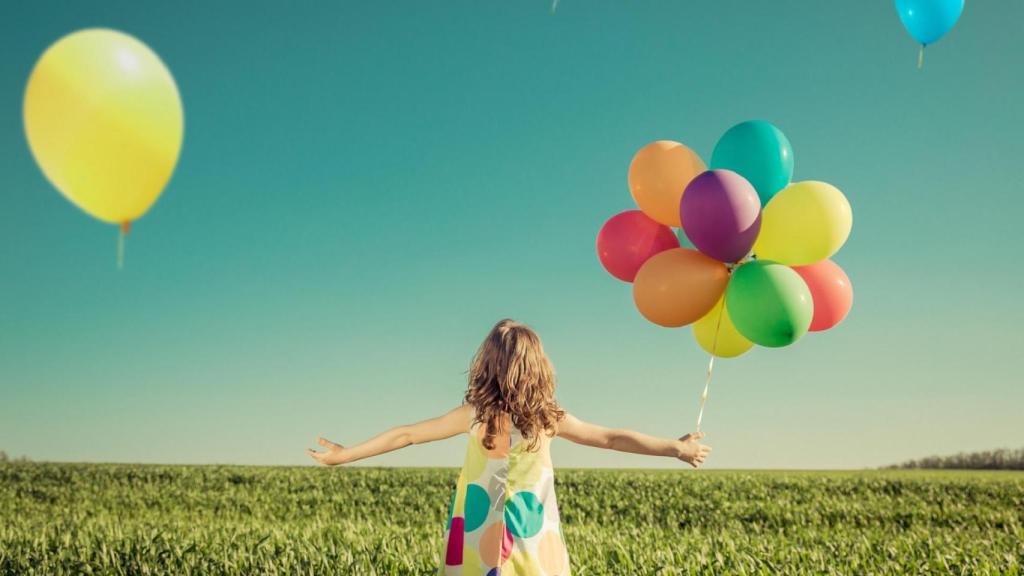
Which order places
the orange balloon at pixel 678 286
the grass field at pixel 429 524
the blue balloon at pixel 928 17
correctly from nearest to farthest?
the orange balloon at pixel 678 286
the blue balloon at pixel 928 17
the grass field at pixel 429 524

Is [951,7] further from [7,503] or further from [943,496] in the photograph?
[7,503]

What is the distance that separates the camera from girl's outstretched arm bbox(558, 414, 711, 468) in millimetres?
3957

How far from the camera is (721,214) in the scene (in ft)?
14.7

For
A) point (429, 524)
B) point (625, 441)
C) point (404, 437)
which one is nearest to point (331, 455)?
point (404, 437)

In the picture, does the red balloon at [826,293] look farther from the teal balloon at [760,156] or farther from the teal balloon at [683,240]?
the teal balloon at [683,240]

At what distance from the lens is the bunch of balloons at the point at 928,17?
19.9 feet

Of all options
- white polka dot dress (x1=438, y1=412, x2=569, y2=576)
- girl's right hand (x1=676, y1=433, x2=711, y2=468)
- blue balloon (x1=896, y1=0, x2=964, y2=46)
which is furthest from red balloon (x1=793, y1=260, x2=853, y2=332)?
blue balloon (x1=896, y1=0, x2=964, y2=46)

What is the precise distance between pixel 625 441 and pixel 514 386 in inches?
30.0

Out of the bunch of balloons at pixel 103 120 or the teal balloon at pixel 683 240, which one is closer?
the bunch of balloons at pixel 103 120

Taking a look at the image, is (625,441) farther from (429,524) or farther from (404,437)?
(429,524)

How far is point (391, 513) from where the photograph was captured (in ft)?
46.4

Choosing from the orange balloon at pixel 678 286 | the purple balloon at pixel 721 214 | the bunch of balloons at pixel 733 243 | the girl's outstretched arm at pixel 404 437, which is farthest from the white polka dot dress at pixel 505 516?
the purple balloon at pixel 721 214

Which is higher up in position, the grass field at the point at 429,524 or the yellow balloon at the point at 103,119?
the yellow balloon at the point at 103,119

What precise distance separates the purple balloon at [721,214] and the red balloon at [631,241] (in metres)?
0.59
